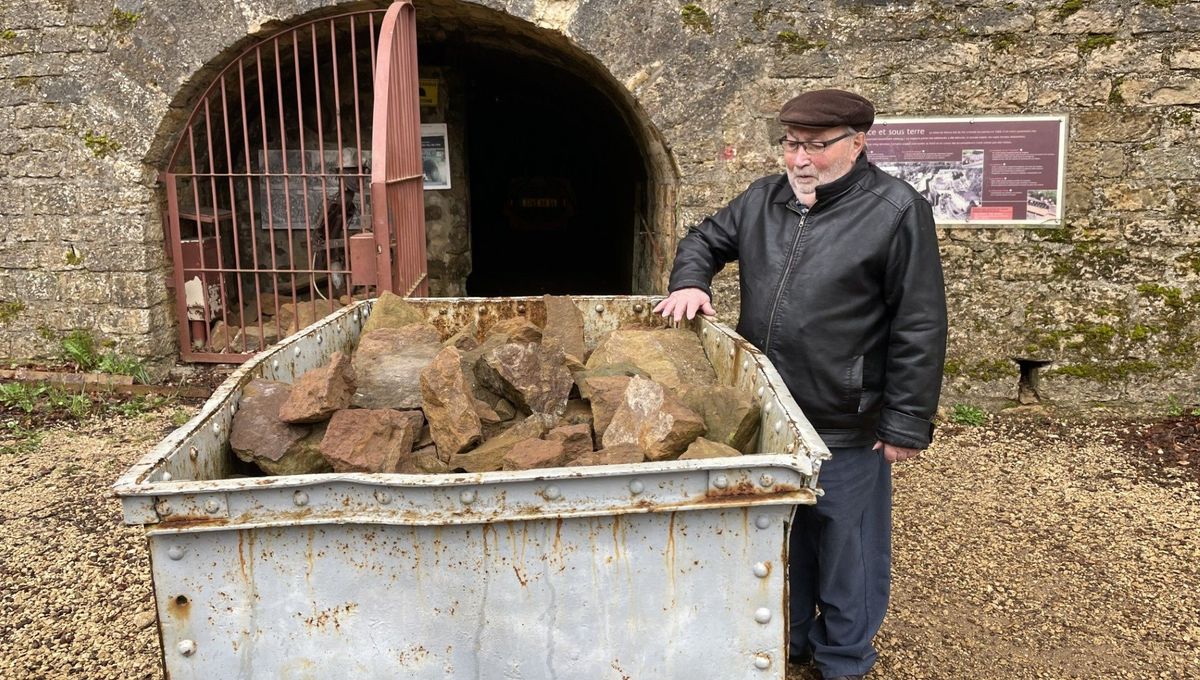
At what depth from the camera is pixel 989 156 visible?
453 centimetres

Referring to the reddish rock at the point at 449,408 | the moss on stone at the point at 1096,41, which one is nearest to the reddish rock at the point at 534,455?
the reddish rock at the point at 449,408

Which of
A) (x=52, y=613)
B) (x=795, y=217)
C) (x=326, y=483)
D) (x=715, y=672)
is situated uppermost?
(x=795, y=217)

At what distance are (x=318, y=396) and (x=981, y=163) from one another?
3.89 metres

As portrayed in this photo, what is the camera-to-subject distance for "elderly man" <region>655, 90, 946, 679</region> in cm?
216

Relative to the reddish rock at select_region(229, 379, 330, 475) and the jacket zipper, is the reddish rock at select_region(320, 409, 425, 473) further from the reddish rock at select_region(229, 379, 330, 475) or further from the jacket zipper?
the jacket zipper

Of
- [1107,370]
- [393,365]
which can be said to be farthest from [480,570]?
[1107,370]

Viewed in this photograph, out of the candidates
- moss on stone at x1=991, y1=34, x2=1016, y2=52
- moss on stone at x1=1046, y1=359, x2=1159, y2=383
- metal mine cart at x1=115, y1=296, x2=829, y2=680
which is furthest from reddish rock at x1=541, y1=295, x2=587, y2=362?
moss on stone at x1=1046, y1=359, x2=1159, y2=383

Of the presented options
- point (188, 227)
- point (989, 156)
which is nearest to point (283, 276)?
point (188, 227)

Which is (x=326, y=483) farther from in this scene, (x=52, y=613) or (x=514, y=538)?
(x=52, y=613)

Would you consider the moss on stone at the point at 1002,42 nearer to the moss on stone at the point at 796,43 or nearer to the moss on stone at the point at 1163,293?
the moss on stone at the point at 796,43

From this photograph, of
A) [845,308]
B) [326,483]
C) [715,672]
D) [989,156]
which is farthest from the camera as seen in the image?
[989,156]

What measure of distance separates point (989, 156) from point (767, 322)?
285 centimetres

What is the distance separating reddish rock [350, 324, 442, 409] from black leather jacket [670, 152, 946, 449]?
3.01 feet

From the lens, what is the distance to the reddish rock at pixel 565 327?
2662 millimetres
